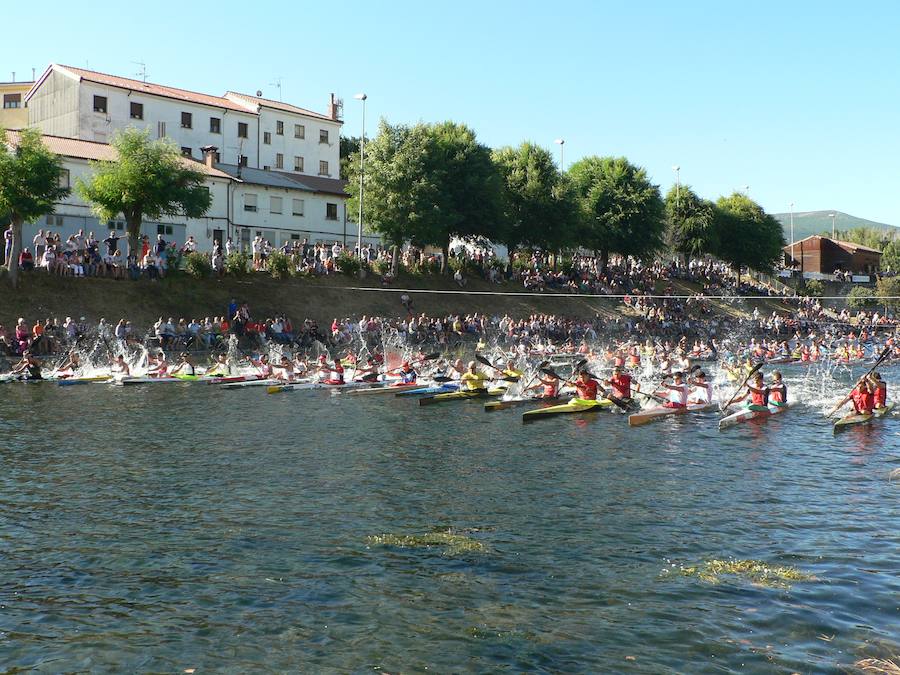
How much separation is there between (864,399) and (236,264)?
3223 cm

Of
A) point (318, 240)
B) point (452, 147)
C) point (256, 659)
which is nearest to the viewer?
point (256, 659)

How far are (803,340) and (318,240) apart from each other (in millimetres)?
35507

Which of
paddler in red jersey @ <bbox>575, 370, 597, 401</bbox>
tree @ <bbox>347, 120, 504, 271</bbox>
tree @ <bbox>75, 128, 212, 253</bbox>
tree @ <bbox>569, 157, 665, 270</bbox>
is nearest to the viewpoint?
paddler in red jersey @ <bbox>575, 370, 597, 401</bbox>

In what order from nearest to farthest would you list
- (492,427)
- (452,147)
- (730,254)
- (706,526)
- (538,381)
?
(706,526) → (492,427) → (538,381) → (452,147) → (730,254)

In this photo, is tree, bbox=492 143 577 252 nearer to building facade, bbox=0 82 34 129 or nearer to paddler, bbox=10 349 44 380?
paddler, bbox=10 349 44 380

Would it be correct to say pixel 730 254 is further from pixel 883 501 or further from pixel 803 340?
pixel 883 501

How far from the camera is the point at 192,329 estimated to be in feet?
128

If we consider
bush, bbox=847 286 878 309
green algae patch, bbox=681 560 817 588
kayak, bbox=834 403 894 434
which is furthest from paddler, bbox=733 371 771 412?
bush, bbox=847 286 878 309

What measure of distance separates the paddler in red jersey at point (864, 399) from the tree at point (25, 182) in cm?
3273

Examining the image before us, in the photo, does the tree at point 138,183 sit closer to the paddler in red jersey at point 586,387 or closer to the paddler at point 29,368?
the paddler at point 29,368

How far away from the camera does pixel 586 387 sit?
88.9ft

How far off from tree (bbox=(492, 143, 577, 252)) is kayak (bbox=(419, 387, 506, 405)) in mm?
33180

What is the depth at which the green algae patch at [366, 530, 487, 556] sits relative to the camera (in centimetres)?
1316

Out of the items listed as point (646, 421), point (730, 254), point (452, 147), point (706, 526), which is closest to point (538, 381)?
point (646, 421)
